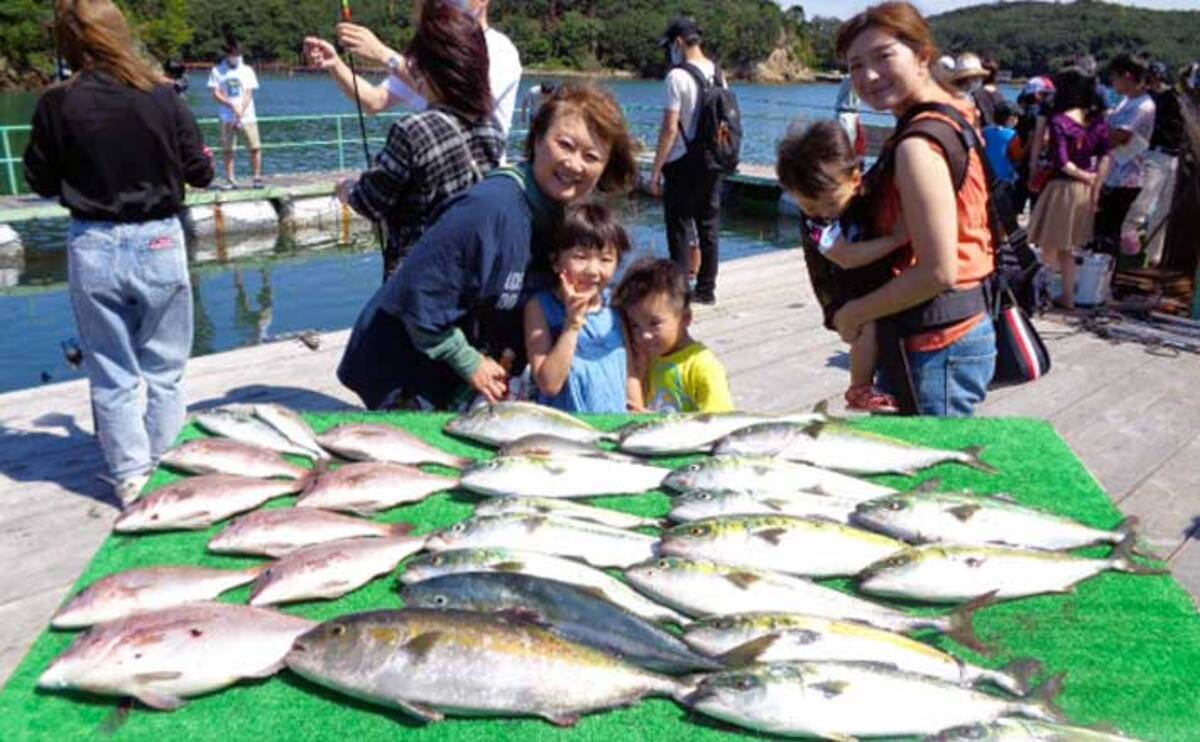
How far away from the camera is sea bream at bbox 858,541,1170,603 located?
212 cm

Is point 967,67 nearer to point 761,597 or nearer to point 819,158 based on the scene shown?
point 819,158

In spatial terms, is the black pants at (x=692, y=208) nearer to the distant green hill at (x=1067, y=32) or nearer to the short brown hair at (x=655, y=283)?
the short brown hair at (x=655, y=283)

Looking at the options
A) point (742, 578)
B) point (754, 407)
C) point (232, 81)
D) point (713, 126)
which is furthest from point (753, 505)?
point (232, 81)

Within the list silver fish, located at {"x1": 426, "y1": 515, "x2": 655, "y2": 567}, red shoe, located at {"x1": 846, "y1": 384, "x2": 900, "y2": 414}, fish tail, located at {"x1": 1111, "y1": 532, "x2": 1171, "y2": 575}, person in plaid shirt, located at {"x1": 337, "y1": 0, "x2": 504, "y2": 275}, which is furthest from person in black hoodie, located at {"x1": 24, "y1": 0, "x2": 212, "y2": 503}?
fish tail, located at {"x1": 1111, "y1": 532, "x2": 1171, "y2": 575}

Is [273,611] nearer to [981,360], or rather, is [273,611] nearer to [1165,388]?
[981,360]

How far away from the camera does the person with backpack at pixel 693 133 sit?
23.4 ft

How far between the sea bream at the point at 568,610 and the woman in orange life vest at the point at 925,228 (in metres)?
1.60

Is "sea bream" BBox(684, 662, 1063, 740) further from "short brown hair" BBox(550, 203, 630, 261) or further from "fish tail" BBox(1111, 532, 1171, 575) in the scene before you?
"short brown hair" BBox(550, 203, 630, 261)

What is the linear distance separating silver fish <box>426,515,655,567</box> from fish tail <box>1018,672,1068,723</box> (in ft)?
2.80

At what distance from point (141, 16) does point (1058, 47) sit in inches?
2563

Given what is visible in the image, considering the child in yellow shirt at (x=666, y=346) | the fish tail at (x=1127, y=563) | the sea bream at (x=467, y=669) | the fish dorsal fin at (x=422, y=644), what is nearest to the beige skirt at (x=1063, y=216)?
the child in yellow shirt at (x=666, y=346)

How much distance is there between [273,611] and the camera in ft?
6.50

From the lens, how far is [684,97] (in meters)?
7.12

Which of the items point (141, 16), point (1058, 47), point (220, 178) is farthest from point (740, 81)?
point (220, 178)
